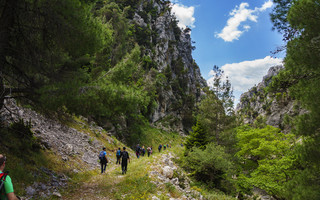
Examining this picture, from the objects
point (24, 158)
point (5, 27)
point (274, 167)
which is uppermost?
point (5, 27)

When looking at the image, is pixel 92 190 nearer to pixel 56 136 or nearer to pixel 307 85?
pixel 56 136

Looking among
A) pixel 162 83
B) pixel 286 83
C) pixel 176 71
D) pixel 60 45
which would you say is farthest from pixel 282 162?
pixel 176 71

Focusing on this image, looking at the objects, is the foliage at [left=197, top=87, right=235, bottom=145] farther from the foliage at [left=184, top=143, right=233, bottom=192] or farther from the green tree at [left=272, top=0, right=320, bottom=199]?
the green tree at [left=272, top=0, right=320, bottom=199]

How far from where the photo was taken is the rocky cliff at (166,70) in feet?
168

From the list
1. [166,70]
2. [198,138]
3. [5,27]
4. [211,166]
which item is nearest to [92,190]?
[5,27]

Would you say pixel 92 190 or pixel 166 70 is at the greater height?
pixel 166 70

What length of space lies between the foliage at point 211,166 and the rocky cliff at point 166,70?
30.6m

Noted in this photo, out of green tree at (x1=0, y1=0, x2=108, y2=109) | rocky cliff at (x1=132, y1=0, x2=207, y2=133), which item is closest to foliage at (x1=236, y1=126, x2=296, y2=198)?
green tree at (x1=0, y1=0, x2=108, y2=109)

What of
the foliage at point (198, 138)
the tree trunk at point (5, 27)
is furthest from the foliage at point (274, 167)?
the tree trunk at point (5, 27)

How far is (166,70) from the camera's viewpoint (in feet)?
190

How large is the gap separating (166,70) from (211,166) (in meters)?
45.8

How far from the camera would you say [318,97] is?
5410mm

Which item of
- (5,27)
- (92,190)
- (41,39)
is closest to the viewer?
(5,27)

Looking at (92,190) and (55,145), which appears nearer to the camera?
(92,190)
